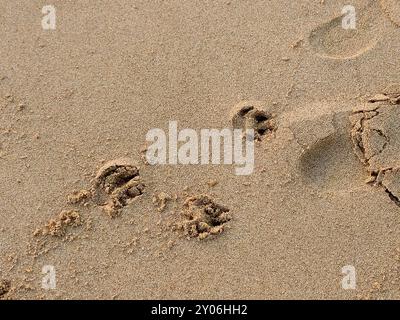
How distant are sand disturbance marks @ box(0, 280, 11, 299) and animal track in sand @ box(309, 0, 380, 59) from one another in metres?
1.69

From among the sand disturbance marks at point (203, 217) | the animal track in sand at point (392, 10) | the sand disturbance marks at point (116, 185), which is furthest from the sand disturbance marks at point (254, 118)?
the animal track in sand at point (392, 10)

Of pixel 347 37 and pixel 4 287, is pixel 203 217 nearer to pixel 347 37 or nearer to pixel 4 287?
pixel 4 287

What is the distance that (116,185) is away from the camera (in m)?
2.44

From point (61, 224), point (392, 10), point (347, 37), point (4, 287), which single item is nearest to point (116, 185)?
point (61, 224)

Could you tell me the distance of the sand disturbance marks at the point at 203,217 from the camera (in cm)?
235

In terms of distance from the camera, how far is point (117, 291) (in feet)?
7.62

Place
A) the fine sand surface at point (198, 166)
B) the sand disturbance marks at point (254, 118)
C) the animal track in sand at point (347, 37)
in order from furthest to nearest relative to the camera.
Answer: the animal track in sand at point (347, 37) < the sand disturbance marks at point (254, 118) < the fine sand surface at point (198, 166)

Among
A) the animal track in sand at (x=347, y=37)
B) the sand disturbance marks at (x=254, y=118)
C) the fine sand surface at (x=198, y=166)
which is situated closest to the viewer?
the fine sand surface at (x=198, y=166)

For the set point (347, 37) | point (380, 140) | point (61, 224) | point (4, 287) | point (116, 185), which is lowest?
point (4, 287)

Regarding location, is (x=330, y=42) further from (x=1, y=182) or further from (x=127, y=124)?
(x=1, y=182)

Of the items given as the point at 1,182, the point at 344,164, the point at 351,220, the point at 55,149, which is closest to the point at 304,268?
the point at 351,220

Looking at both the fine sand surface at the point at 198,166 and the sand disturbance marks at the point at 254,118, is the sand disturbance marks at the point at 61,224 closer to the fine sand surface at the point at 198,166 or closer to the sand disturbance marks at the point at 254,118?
the fine sand surface at the point at 198,166

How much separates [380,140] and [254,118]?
54 cm

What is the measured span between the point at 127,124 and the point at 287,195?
2.55ft
